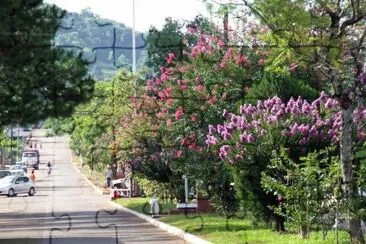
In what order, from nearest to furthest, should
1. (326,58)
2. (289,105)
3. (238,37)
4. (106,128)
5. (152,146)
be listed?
(326,58), (289,105), (238,37), (152,146), (106,128)

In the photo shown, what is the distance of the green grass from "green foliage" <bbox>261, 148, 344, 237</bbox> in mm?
415

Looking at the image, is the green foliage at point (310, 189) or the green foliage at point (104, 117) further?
the green foliage at point (104, 117)

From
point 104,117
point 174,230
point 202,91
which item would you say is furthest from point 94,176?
point 174,230

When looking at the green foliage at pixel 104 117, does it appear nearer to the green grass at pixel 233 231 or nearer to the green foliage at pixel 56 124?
the green foliage at pixel 56 124

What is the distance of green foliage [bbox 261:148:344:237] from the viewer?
11344mm

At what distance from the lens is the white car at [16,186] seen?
41.2 meters

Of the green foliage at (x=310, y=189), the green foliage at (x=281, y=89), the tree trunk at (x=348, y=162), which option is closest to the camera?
the tree trunk at (x=348, y=162)

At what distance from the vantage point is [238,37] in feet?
67.3

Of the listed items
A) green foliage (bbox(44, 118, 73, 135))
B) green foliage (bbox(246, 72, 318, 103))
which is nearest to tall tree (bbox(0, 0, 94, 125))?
green foliage (bbox(44, 118, 73, 135))

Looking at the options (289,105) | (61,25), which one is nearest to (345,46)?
(289,105)

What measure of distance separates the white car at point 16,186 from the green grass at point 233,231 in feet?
70.1

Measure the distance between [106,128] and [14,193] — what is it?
20.4 feet

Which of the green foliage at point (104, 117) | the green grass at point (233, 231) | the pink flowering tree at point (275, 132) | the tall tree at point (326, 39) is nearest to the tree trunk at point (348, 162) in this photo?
the tall tree at point (326, 39)

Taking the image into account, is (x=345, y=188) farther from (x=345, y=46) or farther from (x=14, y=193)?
(x=14, y=193)
